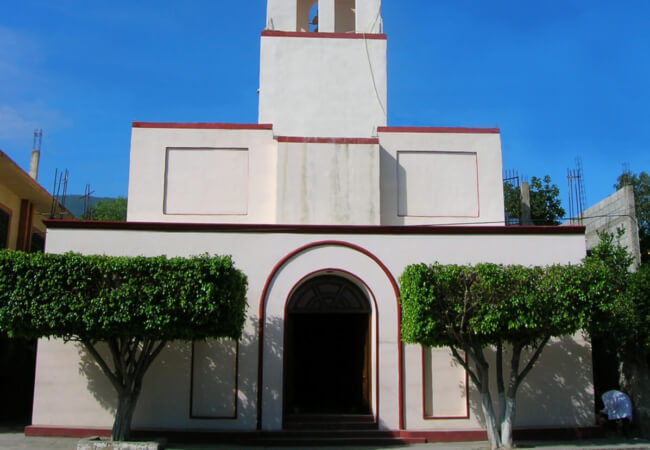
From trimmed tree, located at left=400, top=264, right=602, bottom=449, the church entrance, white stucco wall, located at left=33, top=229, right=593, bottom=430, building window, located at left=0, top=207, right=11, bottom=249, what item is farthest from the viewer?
building window, located at left=0, top=207, right=11, bottom=249

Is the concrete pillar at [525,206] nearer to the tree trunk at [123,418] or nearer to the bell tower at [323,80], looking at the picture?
the bell tower at [323,80]

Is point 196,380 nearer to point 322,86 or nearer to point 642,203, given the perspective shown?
point 322,86

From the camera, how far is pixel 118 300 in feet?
43.7

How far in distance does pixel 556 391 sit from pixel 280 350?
690cm

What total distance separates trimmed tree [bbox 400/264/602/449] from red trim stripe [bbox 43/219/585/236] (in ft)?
8.03

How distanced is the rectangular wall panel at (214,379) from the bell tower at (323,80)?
696 centimetres

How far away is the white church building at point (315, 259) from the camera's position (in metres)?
15.8

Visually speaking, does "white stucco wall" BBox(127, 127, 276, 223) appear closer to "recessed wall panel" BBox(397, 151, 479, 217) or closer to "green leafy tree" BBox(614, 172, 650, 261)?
"recessed wall panel" BBox(397, 151, 479, 217)

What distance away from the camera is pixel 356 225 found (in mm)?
16766

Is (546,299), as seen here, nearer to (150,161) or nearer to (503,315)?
(503,315)

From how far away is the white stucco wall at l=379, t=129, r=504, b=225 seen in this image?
18375mm

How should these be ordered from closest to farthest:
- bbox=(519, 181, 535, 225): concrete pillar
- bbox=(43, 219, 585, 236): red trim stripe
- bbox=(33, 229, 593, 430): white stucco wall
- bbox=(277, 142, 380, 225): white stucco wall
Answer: bbox=(33, 229, 593, 430): white stucco wall, bbox=(43, 219, 585, 236): red trim stripe, bbox=(277, 142, 380, 225): white stucco wall, bbox=(519, 181, 535, 225): concrete pillar

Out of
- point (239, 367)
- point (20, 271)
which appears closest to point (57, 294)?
point (20, 271)

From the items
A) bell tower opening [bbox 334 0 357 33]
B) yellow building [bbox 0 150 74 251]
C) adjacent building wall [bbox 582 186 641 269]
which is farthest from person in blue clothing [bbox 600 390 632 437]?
yellow building [bbox 0 150 74 251]
